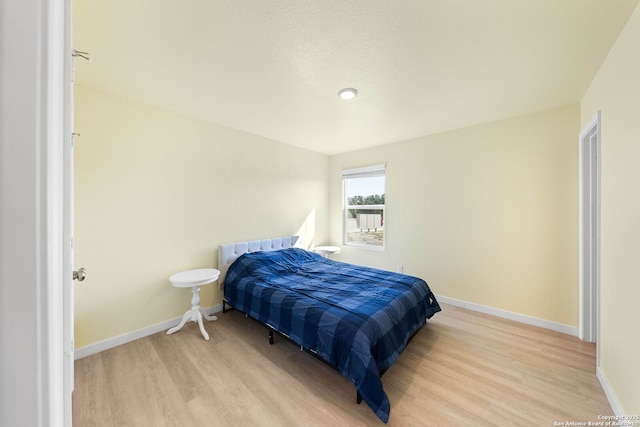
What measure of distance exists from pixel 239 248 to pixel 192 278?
81cm

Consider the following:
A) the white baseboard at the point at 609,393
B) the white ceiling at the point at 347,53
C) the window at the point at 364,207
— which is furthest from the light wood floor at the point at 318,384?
the white ceiling at the point at 347,53

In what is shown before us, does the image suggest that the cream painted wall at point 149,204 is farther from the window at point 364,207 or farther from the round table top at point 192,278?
the window at point 364,207

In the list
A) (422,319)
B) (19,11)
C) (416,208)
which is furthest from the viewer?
(416,208)

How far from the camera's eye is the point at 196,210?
282 cm

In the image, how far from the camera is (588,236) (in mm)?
2307

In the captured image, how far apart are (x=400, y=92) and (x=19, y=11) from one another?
2350 mm

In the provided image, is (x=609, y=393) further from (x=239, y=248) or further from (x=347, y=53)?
(x=239, y=248)

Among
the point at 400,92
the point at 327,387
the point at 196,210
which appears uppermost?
the point at 400,92

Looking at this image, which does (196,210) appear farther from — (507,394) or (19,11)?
(507,394)

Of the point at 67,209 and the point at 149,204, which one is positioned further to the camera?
the point at 149,204

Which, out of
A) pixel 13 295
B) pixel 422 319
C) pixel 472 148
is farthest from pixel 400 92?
pixel 13 295

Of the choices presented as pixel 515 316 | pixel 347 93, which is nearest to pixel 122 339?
pixel 347 93

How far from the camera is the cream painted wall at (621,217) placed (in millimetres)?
1321

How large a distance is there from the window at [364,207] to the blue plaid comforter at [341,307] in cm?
125
